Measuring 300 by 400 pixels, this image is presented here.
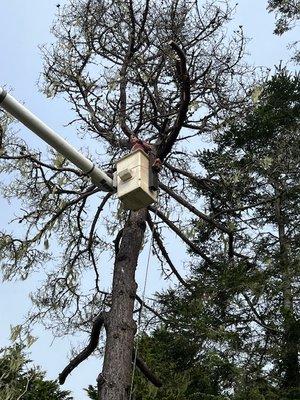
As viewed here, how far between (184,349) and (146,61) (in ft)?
12.6

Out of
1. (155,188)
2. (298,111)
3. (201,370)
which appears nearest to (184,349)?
(201,370)

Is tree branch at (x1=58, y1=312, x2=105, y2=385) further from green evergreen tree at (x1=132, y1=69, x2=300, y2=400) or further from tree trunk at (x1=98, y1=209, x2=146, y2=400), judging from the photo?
green evergreen tree at (x1=132, y1=69, x2=300, y2=400)

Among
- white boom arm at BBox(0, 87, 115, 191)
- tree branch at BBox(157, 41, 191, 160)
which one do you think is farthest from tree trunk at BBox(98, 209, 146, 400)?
white boom arm at BBox(0, 87, 115, 191)

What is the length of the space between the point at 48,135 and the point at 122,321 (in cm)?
235

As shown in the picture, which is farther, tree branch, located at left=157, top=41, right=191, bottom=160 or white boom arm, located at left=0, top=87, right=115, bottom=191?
tree branch, located at left=157, top=41, right=191, bottom=160

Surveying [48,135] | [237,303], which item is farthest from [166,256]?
[48,135]

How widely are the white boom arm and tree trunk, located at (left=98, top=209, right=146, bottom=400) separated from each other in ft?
5.71

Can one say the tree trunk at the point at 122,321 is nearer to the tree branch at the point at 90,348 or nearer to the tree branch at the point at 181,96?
the tree branch at the point at 90,348

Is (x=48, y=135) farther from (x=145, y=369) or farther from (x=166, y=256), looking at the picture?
(x=166, y=256)

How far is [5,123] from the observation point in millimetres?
7660

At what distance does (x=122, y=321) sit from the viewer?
5770 mm

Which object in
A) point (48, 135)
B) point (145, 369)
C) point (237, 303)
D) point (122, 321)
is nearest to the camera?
point (48, 135)

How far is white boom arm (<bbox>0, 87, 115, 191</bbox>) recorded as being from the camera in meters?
3.86

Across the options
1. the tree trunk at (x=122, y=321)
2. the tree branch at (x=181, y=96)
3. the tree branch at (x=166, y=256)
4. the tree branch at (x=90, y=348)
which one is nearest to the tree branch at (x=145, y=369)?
the tree trunk at (x=122, y=321)
